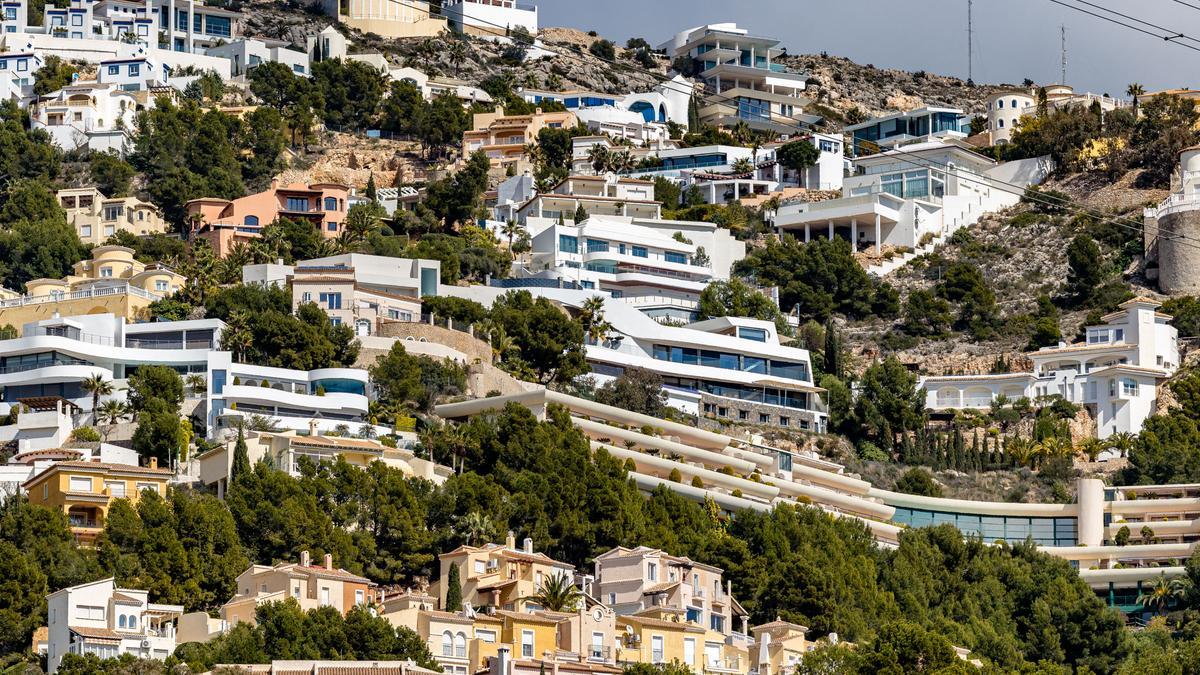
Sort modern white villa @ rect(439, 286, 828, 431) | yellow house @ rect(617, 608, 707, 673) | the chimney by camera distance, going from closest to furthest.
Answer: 1. the chimney
2. yellow house @ rect(617, 608, 707, 673)
3. modern white villa @ rect(439, 286, 828, 431)

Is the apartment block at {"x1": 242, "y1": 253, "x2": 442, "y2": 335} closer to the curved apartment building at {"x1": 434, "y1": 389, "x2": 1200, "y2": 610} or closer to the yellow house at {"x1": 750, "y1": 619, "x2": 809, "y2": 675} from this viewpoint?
the curved apartment building at {"x1": 434, "y1": 389, "x2": 1200, "y2": 610}

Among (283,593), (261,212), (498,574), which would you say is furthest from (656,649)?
(261,212)

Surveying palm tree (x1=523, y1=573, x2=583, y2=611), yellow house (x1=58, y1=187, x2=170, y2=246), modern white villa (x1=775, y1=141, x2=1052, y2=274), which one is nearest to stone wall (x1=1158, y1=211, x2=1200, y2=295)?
modern white villa (x1=775, y1=141, x2=1052, y2=274)

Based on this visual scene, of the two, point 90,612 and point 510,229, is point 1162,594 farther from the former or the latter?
point 510,229

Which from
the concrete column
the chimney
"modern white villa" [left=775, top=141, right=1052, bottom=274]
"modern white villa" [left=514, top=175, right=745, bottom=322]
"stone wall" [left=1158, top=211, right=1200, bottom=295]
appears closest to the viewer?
the chimney

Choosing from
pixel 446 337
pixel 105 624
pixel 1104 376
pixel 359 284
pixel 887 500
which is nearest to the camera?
pixel 105 624

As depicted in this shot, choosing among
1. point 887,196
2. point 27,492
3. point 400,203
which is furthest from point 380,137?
point 27,492
